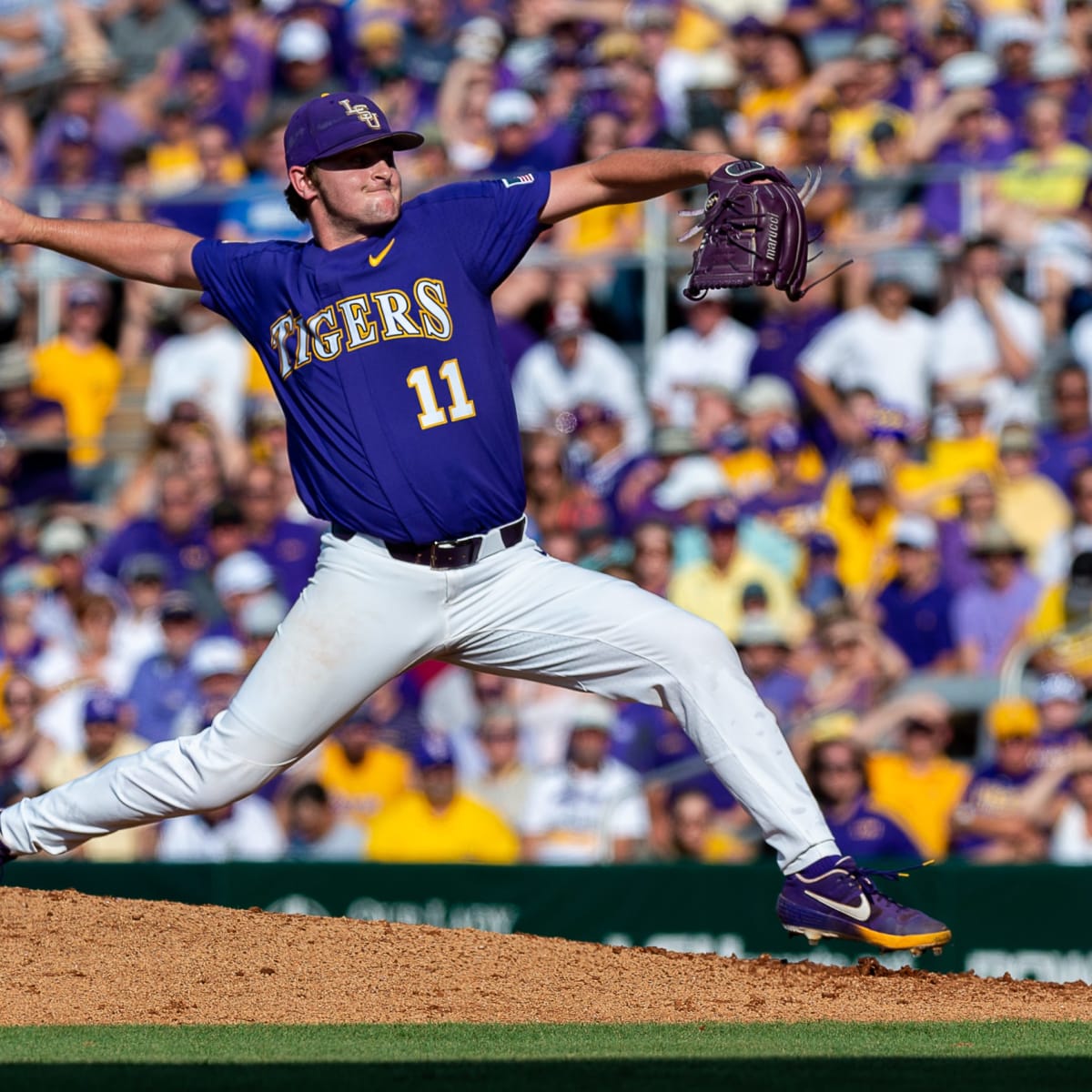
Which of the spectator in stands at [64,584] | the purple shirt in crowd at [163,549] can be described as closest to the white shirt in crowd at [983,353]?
the purple shirt in crowd at [163,549]

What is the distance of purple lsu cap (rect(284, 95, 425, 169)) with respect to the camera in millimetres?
5059

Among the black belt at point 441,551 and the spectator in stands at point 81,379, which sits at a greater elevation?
the spectator in stands at point 81,379

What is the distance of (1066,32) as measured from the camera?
11703mm

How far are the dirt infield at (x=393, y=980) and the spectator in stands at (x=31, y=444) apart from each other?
5981mm

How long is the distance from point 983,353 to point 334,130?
19.4 ft

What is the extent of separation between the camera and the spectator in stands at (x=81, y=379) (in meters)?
11.9

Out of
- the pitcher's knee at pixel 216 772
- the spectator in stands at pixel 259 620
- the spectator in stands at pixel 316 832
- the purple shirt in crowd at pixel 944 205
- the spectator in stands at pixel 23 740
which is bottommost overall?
the spectator in stands at pixel 316 832

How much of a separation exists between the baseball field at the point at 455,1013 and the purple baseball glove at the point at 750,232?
72.2 inches

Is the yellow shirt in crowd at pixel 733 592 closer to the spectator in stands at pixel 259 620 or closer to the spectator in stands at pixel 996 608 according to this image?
the spectator in stands at pixel 996 608

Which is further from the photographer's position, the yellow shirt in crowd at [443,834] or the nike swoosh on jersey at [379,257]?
the yellow shirt in crowd at [443,834]

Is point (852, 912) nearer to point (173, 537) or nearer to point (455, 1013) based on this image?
point (455, 1013)

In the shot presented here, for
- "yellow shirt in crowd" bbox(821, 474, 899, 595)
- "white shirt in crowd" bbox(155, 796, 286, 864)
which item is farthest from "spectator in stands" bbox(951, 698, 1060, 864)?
"white shirt in crowd" bbox(155, 796, 286, 864)

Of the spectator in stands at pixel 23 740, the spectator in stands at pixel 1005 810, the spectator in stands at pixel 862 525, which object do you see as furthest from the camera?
the spectator in stands at pixel 862 525

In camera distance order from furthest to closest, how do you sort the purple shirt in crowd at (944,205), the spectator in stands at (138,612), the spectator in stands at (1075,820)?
the purple shirt in crowd at (944,205) → the spectator in stands at (138,612) → the spectator in stands at (1075,820)
